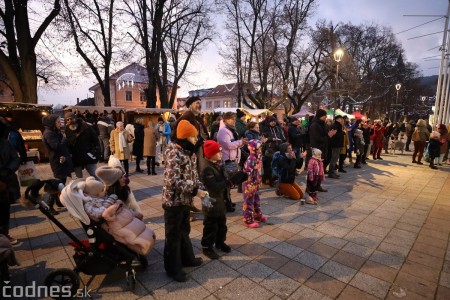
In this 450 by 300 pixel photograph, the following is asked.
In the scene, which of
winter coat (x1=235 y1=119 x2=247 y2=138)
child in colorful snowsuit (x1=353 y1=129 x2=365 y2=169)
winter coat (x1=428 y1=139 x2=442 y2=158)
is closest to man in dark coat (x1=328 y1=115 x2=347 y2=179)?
child in colorful snowsuit (x1=353 y1=129 x2=365 y2=169)

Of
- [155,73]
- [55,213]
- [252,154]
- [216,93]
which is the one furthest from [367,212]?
[216,93]

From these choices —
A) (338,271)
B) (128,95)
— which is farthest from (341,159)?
(128,95)

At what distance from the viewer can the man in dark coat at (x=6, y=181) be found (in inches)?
133

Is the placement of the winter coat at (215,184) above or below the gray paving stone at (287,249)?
above

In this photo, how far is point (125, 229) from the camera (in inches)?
103

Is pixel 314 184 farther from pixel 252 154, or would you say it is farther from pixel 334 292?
pixel 334 292

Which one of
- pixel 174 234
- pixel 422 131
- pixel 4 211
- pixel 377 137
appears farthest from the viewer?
pixel 377 137

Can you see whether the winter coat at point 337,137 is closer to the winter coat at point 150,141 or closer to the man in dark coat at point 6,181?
Result: the winter coat at point 150,141

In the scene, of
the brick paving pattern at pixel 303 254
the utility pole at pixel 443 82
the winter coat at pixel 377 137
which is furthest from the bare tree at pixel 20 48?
the utility pole at pixel 443 82

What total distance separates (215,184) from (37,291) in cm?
235

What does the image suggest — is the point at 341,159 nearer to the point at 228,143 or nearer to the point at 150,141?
the point at 228,143

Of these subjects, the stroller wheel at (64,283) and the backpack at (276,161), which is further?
the backpack at (276,161)

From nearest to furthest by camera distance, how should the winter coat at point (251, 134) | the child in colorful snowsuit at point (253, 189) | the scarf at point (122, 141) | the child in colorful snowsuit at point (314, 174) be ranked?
the child in colorful snowsuit at point (253, 189)
the child in colorful snowsuit at point (314, 174)
the winter coat at point (251, 134)
the scarf at point (122, 141)

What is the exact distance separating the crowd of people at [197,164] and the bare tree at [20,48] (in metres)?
5.12
